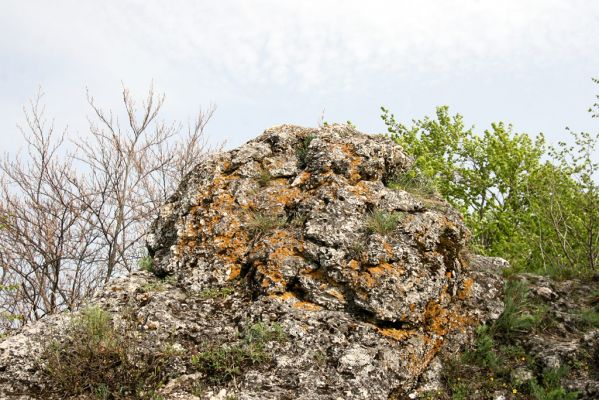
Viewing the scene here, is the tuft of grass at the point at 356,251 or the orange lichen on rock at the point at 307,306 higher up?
the tuft of grass at the point at 356,251

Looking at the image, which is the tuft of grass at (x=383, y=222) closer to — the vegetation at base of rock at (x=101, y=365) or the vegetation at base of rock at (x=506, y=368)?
the vegetation at base of rock at (x=506, y=368)

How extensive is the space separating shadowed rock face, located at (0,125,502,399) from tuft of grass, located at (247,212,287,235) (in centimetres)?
2

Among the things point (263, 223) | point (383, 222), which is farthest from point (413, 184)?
point (263, 223)

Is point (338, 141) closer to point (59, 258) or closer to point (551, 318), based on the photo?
point (551, 318)

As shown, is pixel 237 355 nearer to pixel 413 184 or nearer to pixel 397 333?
pixel 397 333

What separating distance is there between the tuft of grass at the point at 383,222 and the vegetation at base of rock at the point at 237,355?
199 centimetres

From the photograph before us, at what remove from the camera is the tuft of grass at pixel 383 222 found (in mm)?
6703

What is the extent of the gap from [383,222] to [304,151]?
2.31m

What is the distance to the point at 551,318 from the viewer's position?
7031 millimetres

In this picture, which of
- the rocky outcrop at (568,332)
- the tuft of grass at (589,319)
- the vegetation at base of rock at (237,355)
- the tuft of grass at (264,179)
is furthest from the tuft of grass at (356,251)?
the tuft of grass at (589,319)

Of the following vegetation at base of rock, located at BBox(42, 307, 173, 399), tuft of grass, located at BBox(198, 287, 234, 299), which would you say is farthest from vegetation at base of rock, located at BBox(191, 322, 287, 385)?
tuft of grass, located at BBox(198, 287, 234, 299)

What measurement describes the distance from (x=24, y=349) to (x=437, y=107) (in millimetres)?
22238

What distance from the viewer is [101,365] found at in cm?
521

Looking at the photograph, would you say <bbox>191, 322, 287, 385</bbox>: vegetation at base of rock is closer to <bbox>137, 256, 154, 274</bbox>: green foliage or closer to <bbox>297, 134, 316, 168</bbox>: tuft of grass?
<bbox>137, 256, 154, 274</bbox>: green foliage
